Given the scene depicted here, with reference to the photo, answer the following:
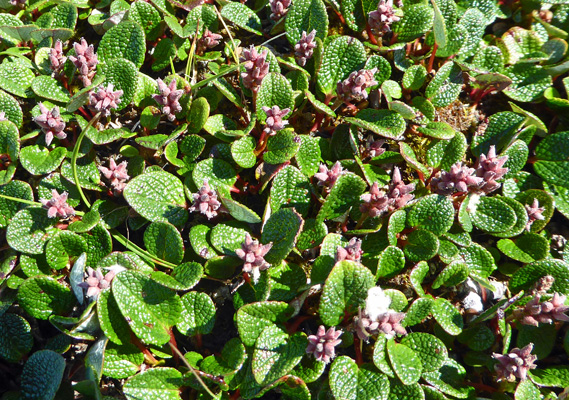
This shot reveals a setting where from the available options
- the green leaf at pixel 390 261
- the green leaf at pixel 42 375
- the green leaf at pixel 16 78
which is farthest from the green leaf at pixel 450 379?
the green leaf at pixel 16 78

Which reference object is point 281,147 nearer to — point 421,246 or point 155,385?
point 421,246

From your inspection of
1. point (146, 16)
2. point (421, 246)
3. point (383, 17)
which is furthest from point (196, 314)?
point (383, 17)

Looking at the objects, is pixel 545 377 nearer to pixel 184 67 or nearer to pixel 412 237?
pixel 412 237

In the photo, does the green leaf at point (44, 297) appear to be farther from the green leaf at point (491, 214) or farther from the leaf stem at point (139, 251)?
the green leaf at point (491, 214)

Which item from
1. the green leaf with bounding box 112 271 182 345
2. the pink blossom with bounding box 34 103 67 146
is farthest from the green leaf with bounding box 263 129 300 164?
the pink blossom with bounding box 34 103 67 146

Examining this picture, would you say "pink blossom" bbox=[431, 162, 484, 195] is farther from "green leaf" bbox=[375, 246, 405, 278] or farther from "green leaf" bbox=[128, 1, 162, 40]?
"green leaf" bbox=[128, 1, 162, 40]

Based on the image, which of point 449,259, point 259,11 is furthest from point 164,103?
point 449,259
